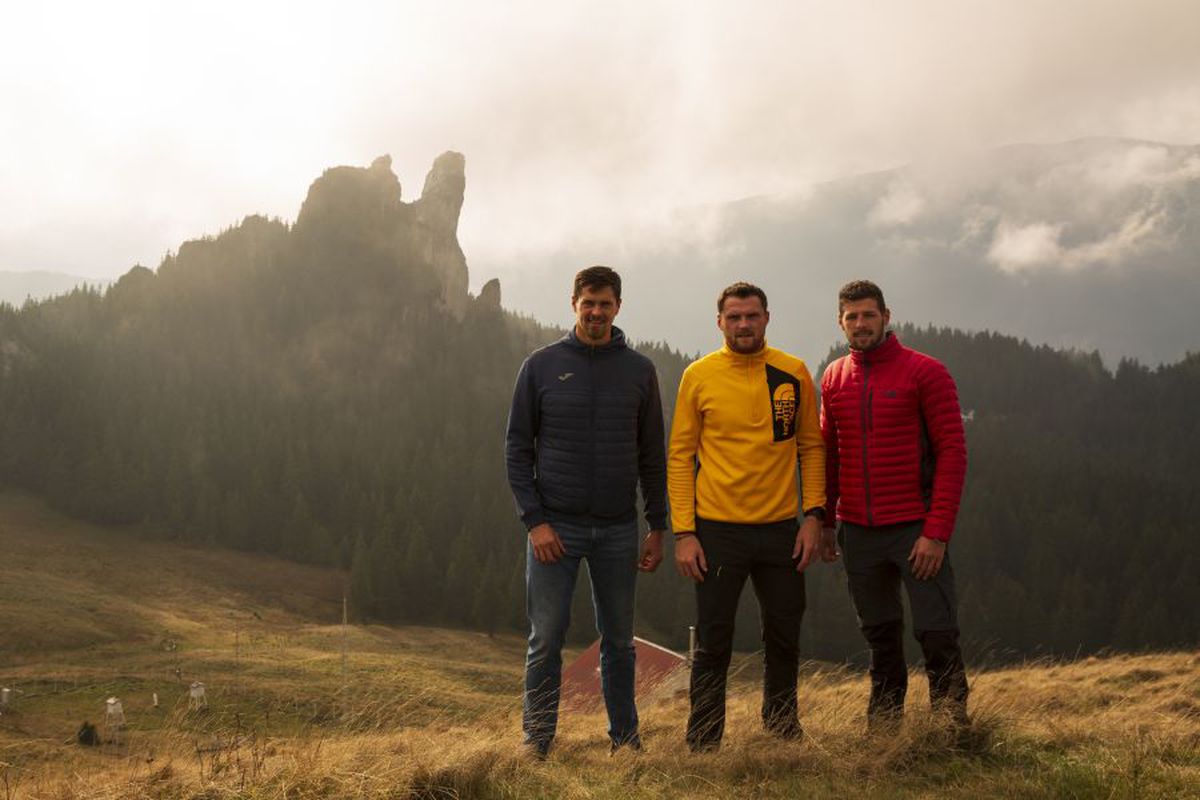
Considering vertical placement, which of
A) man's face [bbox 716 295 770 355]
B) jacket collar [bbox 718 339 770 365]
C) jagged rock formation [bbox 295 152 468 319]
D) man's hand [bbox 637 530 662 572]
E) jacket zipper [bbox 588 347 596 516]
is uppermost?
jagged rock formation [bbox 295 152 468 319]

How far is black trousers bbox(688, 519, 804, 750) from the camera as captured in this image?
599 centimetres

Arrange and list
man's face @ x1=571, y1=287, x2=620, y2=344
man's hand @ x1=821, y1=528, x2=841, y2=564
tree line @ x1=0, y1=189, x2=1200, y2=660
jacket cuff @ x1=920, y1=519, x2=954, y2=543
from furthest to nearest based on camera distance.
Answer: tree line @ x1=0, y1=189, x2=1200, y2=660
man's hand @ x1=821, y1=528, x2=841, y2=564
man's face @ x1=571, y1=287, x2=620, y2=344
jacket cuff @ x1=920, y1=519, x2=954, y2=543

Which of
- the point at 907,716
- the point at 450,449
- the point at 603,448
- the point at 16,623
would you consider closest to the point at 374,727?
the point at 603,448

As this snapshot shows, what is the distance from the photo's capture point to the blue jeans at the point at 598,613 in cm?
600

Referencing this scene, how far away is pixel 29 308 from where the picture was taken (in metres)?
114

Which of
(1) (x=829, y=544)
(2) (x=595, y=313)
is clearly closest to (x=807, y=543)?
(1) (x=829, y=544)

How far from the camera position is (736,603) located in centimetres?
603

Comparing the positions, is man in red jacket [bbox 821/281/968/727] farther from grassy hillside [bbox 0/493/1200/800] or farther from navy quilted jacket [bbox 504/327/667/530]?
navy quilted jacket [bbox 504/327/667/530]

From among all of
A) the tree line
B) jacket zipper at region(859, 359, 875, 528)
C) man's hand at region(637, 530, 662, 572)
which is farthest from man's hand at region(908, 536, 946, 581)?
the tree line

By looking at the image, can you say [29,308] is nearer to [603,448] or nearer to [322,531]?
[322,531]

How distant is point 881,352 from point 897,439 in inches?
25.5

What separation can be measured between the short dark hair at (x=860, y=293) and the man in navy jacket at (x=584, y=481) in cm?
152

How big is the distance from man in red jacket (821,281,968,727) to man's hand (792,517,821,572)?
259 mm

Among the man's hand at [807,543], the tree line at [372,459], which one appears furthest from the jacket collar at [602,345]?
the tree line at [372,459]
